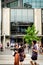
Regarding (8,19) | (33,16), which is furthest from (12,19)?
(33,16)

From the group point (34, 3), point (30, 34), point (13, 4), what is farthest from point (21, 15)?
point (13, 4)

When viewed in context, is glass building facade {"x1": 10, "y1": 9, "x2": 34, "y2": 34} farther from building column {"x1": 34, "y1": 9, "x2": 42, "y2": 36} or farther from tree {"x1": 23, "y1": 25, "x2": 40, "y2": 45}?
tree {"x1": 23, "y1": 25, "x2": 40, "y2": 45}

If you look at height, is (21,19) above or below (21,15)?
below

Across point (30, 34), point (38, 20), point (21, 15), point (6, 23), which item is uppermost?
point (21, 15)

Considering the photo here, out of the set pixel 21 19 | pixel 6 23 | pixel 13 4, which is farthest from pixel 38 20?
pixel 13 4

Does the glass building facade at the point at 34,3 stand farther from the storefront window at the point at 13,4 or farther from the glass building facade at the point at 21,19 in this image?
the storefront window at the point at 13,4

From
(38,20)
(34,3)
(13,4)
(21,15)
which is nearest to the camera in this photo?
(38,20)

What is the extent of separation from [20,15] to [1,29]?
6281mm

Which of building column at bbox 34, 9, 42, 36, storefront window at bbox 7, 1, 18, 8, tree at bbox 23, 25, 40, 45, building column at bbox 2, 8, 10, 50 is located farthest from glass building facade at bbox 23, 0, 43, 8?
tree at bbox 23, 25, 40, 45

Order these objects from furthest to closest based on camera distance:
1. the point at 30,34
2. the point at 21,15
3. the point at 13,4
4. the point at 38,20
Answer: the point at 13,4, the point at 21,15, the point at 38,20, the point at 30,34

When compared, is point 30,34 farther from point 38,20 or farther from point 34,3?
point 34,3

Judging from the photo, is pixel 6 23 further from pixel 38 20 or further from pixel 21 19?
pixel 38 20

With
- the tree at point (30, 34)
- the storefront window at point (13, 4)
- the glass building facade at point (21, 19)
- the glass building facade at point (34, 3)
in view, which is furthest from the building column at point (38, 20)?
the storefront window at point (13, 4)

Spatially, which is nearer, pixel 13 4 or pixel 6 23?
pixel 6 23
